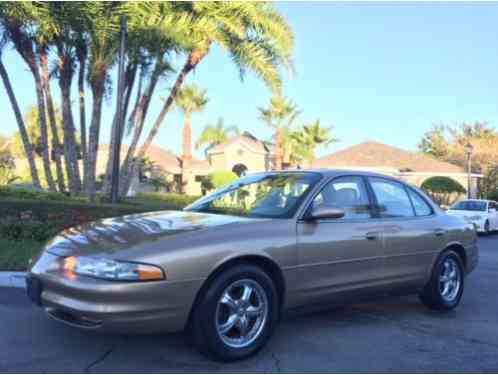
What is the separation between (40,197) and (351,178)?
36.2 feet

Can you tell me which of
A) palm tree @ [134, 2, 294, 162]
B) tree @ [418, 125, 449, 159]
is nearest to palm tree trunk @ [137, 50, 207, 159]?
palm tree @ [134, 2, 294, 162]

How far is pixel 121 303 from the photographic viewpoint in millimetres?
3510

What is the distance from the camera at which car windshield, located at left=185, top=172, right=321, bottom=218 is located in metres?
4.64

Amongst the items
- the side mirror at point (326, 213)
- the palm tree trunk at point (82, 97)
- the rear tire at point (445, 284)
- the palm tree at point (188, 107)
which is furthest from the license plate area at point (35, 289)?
the palm tree at point (188, 107)

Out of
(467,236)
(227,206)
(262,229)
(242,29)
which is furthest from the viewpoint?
(242,29)

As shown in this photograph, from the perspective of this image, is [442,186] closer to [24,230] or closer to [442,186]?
[442,186]

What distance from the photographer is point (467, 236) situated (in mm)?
6148

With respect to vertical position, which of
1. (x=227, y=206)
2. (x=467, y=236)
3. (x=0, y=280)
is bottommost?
(x=0, y=280)

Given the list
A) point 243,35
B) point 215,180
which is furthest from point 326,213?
point 215,180

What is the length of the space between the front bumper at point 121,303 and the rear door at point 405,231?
2.28 metres

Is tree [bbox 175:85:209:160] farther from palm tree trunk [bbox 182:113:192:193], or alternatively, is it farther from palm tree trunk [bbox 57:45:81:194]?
palm tree trunk [bbox 57:45:81:194]

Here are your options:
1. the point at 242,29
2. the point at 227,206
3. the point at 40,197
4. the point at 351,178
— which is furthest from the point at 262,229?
the point at 242,29

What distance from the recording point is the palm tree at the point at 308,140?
132 ft

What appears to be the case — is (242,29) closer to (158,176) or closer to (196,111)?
(196,111)
